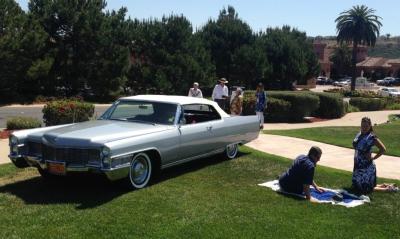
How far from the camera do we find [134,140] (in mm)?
7824

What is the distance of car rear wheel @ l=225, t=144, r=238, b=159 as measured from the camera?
1068cm

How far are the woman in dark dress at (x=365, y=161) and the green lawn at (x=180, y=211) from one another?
0.66 feet

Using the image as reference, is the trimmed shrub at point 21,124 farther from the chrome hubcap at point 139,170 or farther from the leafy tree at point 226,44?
the leafy tree at point 226,44

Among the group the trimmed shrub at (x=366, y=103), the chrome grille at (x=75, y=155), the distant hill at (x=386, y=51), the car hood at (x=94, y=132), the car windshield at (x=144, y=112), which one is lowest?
the trimmed shrub at (x=366, y=103)

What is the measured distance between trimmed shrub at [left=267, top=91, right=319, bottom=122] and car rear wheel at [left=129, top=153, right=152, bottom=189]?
15.5 meters

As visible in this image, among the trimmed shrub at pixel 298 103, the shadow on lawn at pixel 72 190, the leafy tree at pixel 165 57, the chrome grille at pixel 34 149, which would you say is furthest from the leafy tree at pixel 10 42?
the chrome grille at pixel 34 149

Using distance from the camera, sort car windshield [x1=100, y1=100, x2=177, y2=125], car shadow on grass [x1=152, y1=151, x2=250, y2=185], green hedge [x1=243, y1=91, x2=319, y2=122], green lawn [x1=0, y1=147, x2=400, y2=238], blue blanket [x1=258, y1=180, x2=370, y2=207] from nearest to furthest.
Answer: green lawn [x1=0, y1=147, x2=400, y2=238], blue blanket [x1=258, y1=180, x2=370, y2=207], car windshield [x1=100, y1=100, x2=177, y2=125], car shadow on grass [x1=152, y1=151, x2=250, y2=185], green hedge [x1=243, y1=91, x2=319, y2=122]

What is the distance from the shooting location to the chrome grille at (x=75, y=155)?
7449mm

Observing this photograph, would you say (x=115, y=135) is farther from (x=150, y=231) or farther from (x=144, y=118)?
(x=150, y=231)

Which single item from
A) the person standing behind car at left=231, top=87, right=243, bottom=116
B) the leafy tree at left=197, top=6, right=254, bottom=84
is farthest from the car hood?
the leafy tree at left=197, top=6, right=254, bottom=84

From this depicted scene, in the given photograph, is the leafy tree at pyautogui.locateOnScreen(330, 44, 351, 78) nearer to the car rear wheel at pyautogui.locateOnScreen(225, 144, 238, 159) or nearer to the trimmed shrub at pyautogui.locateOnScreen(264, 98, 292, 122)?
the trimmed shrub at pyautogui.locateOnScreen(264, 98, 292, 122)

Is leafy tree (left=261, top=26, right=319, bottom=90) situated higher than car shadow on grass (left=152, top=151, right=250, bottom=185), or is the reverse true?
leafy tree (left=261, top=26, right=319, bottom=90)

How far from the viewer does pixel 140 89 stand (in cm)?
3775

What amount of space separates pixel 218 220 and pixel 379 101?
33029mm
